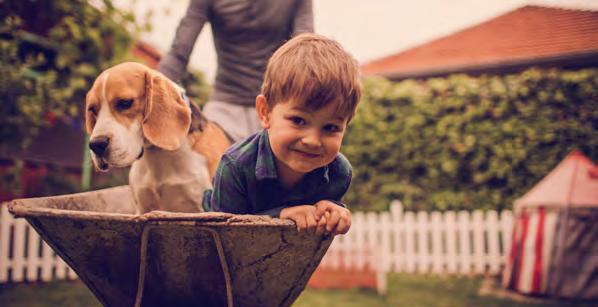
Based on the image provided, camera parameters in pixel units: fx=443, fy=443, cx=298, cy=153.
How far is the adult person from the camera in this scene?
104 inches

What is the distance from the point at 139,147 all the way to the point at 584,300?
16.6ft

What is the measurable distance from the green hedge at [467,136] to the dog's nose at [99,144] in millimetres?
6597

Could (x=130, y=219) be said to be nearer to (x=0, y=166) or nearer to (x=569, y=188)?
(x=569, y=188)

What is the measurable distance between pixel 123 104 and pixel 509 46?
13.2 m

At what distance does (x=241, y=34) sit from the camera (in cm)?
273

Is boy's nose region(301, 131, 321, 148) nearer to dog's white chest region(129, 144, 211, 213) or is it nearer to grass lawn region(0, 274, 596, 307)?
dog's white chest region(129, 144, 211, 213)

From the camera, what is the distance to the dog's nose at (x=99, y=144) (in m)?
1.83

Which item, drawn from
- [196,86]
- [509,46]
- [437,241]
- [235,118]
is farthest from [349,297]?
[509,46]

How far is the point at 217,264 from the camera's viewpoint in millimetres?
1397

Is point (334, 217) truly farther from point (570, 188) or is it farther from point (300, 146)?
point (570, 188)

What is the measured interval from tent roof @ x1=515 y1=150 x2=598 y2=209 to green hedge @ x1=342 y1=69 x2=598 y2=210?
1.85 m

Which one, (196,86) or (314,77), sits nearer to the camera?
(314,77)

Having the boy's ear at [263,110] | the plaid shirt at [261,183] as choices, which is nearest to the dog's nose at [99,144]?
the plaid shirt at [261,183]

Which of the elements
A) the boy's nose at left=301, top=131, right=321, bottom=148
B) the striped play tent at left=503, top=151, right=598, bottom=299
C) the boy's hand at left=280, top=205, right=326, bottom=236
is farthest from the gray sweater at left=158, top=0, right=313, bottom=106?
the striped play tent at left=503, top=151, right=598, bottom=299
